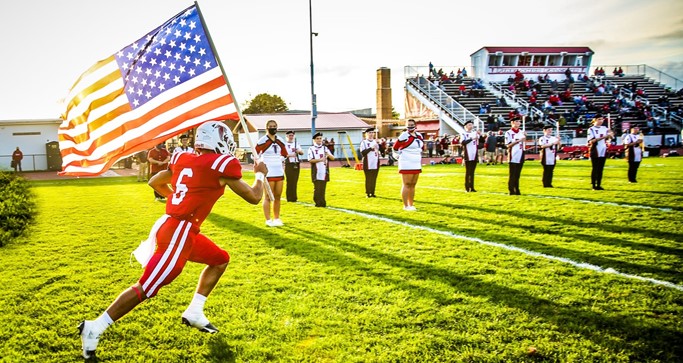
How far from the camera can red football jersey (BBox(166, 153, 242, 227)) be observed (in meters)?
3.91

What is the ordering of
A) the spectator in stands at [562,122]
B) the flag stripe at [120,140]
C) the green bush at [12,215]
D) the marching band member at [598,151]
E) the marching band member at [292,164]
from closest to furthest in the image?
the flag stripe at [120,140], the green bush at [12,215], the marching band member at [292,164], the marching band member at [598,151], the spectator in stands at [562,122]

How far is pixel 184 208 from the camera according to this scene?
395 centimetres

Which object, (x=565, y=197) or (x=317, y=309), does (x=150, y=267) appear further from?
(x=565, y=197)

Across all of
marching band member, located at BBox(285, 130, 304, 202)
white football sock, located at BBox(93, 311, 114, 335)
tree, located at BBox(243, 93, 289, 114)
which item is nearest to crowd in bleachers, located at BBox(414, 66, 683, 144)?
marching band member, located at BBox(285, 130, 304, 202)

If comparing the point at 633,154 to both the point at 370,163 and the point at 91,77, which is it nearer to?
the point at 370,163

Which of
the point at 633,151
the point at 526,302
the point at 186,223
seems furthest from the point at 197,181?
the point at 633,151

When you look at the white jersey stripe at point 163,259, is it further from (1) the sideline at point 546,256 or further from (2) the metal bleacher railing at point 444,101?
(2) the metal bleacher railing at point 444,101

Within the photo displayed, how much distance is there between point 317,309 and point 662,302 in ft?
11.1

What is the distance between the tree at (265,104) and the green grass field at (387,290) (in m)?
76.1

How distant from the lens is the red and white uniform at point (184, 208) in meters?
A: 3.84

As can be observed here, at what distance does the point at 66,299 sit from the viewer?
525cm

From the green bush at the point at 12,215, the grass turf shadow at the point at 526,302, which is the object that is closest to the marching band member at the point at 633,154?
the grass turf shadow at the point at 526,302

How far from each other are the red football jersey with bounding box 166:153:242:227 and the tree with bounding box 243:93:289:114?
269 feet

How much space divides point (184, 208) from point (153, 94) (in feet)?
5.63
